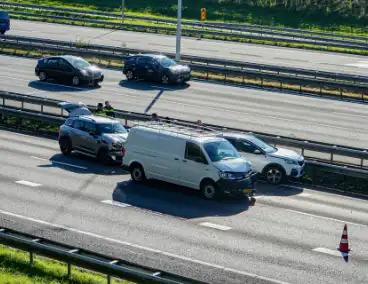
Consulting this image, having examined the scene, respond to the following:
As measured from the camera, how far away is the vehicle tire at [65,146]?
28797 mm

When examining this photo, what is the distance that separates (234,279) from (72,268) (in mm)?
3165

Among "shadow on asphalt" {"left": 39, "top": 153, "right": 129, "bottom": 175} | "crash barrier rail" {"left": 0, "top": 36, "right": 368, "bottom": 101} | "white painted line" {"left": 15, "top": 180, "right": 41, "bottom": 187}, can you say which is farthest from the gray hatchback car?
"crash barrier rail" {"left": 0, "top": 36, "right": 368, "bottom": 101}

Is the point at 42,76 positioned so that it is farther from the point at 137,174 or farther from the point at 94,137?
the point at 137,174

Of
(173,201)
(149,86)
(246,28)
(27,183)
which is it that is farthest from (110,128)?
(246,28)

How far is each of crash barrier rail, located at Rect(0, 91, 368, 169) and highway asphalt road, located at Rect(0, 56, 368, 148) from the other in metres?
2.46

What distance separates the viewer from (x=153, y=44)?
56.3m

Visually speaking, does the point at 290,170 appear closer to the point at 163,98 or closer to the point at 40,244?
the point at 40,244

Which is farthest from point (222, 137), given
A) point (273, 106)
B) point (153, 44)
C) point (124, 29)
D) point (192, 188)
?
point (124, 29)

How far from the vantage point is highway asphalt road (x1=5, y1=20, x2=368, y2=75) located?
165 ft

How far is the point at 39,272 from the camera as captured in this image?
16359 mm

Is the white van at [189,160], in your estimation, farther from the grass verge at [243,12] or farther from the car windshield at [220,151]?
the grass verge at [243,12]

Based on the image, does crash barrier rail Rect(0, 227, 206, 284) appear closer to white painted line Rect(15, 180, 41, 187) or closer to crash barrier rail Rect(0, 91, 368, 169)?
white painted line Rect(15, 180, 41, 187)

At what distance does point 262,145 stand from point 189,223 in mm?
6137

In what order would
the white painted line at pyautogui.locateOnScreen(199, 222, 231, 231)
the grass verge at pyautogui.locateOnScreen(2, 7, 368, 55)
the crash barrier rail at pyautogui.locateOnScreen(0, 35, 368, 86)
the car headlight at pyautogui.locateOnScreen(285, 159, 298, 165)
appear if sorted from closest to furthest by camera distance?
the white painted line at pyautogui.locateOnScreen(199, 222, 231, 231), the car headlight at pyautogui.locateOnScreen(285, 159, 298, 165), the crash barrier rail at pyautogui.locateOnScreen(0, 35, 368, 86), the grass verge at pyautogui.locateOnScreen(2, 7, 368, 55)
